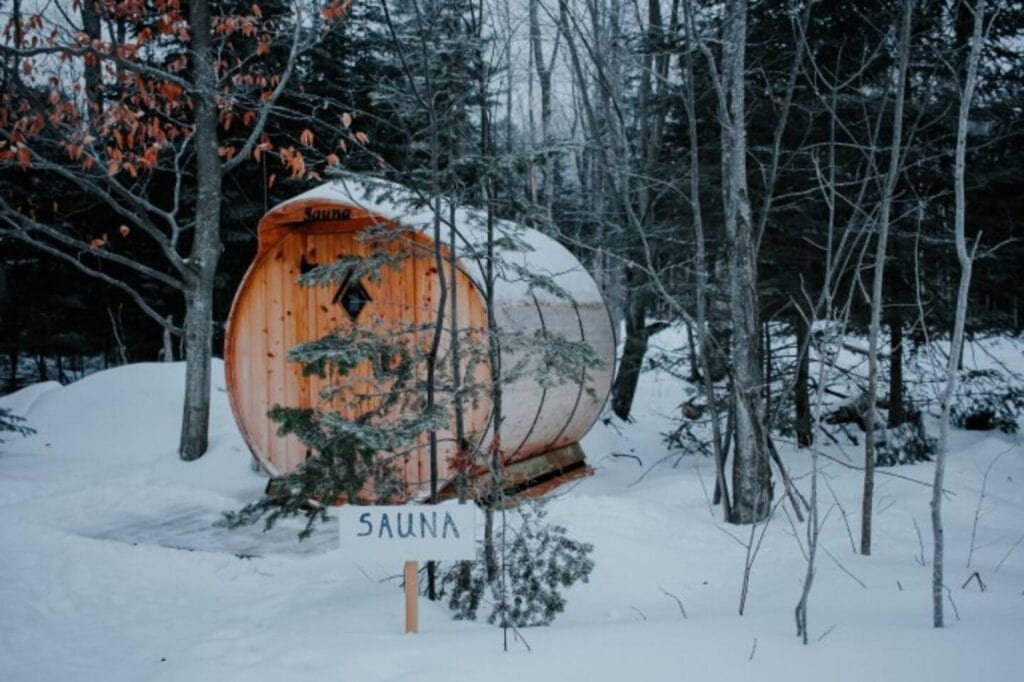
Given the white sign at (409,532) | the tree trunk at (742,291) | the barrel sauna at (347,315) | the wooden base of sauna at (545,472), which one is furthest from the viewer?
the wooden base of sauna at (545,472)

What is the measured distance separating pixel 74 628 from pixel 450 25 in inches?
165

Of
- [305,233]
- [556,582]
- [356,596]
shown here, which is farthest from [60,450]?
[556,582]

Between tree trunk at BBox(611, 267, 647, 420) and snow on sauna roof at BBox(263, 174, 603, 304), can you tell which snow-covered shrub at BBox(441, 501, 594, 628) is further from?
tree trunk at BBox(611, 267, 647, 420)

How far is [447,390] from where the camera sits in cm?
401

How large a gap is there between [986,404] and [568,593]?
23.6ft

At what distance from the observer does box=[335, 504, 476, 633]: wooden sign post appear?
128 inches

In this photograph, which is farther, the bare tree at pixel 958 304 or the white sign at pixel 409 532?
the white sign at pixel 409 532

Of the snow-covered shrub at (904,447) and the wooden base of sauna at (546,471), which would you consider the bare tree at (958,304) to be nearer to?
the wooden base of sauna at (546,471)

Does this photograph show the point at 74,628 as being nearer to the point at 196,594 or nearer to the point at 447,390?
the point at 196,594

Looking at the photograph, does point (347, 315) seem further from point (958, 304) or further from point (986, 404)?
point (986, 404)

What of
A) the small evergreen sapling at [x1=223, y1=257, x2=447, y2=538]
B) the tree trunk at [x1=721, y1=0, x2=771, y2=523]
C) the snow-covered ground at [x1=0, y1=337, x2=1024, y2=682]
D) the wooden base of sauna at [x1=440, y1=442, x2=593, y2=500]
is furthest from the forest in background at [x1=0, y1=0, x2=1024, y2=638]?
the wooden base of sauna at [x1=440, y1=442, x2=593, y2=500]

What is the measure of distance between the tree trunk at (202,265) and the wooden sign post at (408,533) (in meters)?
5.65

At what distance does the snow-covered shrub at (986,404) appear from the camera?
851cm

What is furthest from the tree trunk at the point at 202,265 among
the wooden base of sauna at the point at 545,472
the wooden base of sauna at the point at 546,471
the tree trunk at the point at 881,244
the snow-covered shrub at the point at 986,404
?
the snow-covered shrub at the point at 986,404
